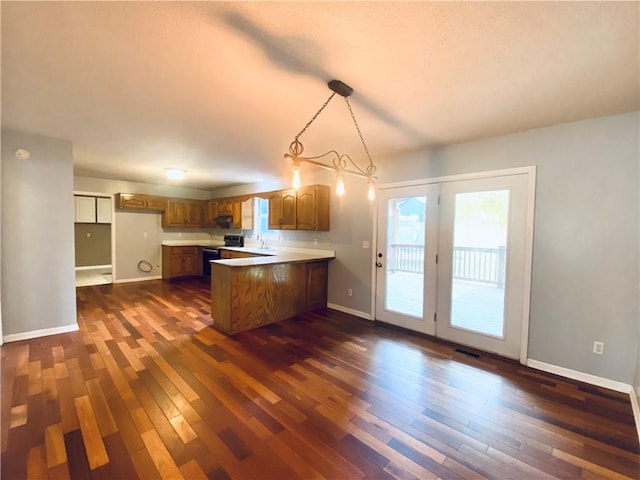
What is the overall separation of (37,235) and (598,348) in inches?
237

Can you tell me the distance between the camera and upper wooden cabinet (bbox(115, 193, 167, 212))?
20.6 feet

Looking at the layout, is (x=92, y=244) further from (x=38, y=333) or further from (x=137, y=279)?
(x=38, y=333)

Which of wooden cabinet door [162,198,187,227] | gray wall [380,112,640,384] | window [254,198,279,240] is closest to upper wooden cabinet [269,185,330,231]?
window [254,198,279,240]

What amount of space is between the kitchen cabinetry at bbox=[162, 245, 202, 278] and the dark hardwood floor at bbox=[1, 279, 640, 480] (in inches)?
146

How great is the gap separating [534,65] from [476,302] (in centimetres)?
242

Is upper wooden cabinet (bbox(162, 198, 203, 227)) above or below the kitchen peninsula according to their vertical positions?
above

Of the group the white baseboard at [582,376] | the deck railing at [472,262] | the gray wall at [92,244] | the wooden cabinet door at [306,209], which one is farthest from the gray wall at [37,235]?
the gray wall at [92,244]

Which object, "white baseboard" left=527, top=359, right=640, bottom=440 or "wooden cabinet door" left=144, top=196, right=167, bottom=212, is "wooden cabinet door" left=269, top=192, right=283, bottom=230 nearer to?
"wooden cabinet door" left=144, top=196, right=167, bottom=212

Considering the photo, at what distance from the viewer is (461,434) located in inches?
74.0

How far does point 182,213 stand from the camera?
23.9 feet

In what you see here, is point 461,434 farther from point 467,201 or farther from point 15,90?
point 15,90

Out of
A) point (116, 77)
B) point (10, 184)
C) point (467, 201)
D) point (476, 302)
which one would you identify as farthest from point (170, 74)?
point (476, 302)

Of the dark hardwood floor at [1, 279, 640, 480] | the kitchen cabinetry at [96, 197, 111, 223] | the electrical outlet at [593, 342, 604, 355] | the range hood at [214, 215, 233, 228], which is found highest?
the kitchen cabinetry at [96, 197, 111, 223]

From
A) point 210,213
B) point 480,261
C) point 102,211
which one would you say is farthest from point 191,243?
point 480,261
